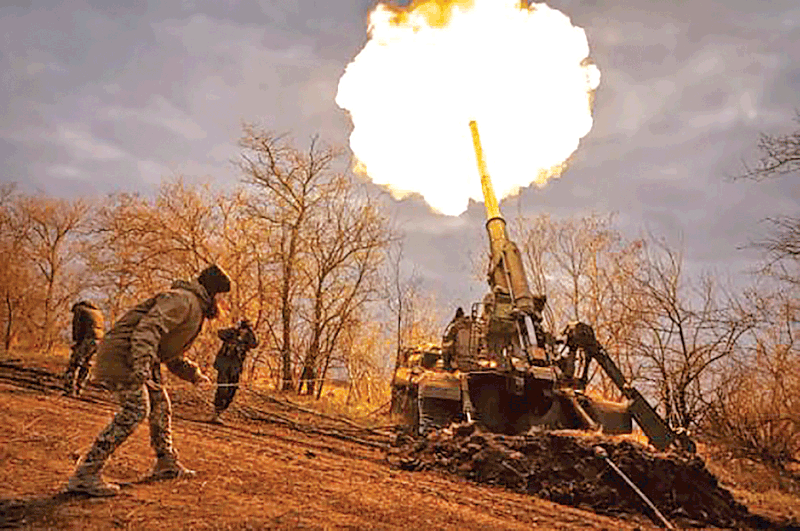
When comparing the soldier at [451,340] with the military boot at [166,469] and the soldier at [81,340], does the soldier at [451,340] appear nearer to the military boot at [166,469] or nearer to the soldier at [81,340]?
the soldier at [81,340]

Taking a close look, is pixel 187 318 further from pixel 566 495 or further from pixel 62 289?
pixel 62 289

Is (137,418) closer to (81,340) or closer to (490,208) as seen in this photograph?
(81,340)

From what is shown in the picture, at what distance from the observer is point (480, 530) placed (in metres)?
6.38

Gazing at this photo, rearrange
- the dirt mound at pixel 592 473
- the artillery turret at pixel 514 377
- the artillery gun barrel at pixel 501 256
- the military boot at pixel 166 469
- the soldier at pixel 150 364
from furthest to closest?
1. the artillery gun barrel at pixel 501 256
2. the artillery turret at pixel 514 377
3. the dirt mound at pixel 592 473
4. the military boot at pixel 166 469
5. the soldier at pixel 150 364

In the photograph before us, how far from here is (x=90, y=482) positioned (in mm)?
5852

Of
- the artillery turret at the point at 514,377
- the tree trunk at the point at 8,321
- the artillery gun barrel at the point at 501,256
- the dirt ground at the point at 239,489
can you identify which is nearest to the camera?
the dirt ground at the point at 239,489

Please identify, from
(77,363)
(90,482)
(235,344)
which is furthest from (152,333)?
(77,363)

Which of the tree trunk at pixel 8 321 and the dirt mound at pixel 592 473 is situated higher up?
the tree trunk at pixel 8 321

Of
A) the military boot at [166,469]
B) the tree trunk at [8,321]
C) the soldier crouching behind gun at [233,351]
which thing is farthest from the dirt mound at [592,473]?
the tree trunk at [8,321]

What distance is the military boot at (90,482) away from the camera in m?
5.82

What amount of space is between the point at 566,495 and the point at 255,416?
8453mm

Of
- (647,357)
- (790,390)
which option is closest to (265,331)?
(647,357)

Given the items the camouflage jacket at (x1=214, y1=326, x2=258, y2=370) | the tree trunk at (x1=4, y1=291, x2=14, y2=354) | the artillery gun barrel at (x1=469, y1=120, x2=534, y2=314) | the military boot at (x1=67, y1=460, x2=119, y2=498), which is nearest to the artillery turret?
the artillery gun barrel at (x1=469, y1=120, x2=534, y2=314)

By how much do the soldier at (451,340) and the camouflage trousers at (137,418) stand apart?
32.8 feet
